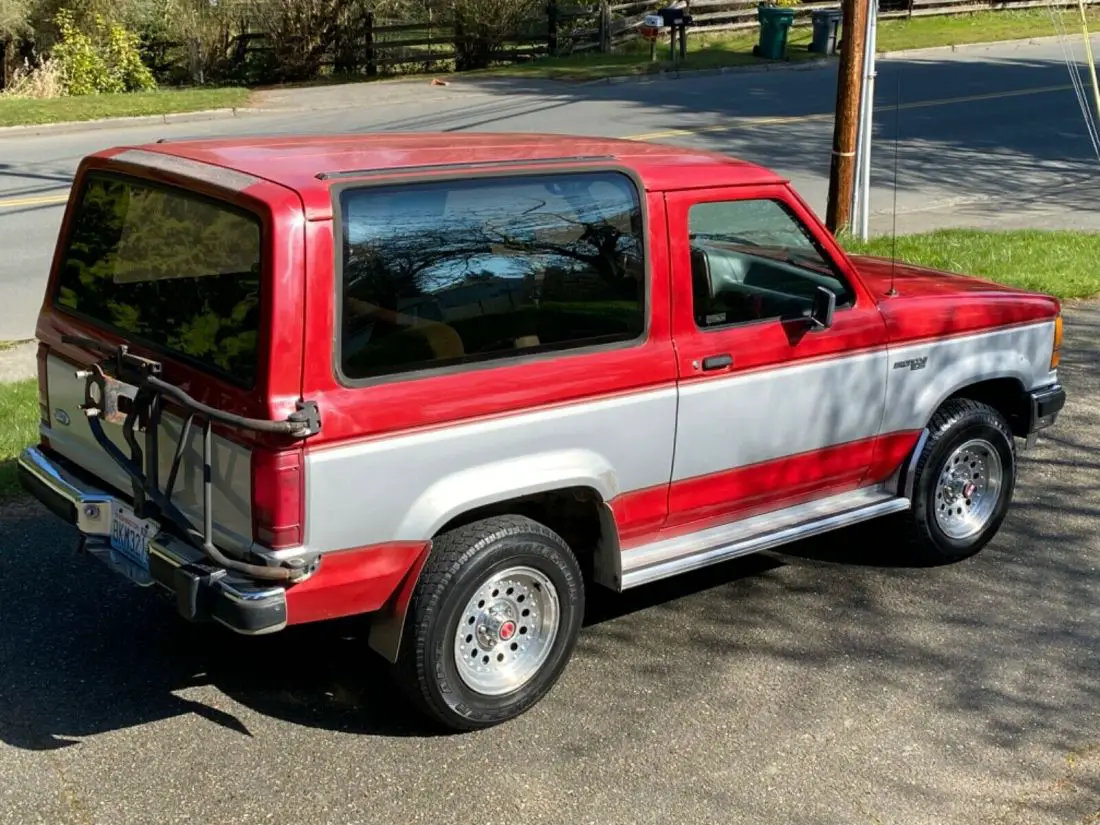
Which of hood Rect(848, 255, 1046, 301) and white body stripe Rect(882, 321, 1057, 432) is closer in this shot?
white body stripe Rect(882, 321, 1057, 432)

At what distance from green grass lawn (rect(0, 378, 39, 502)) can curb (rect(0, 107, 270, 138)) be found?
1192 centimetres

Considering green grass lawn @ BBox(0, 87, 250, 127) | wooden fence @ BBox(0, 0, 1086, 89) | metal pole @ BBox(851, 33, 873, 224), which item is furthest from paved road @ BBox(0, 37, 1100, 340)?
wooden fence @ BBox(0, 0, 1086, 89)

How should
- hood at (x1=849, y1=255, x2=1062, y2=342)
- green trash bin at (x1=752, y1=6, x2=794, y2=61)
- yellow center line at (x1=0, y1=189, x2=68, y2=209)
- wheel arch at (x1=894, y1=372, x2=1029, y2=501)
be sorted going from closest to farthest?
hood at (x1=849, y1=255, x2=1062, y2=342), wheel arch at (x1=894, y1=372, x2=1029, y2=501), yellow center line at (x1=0, y1=189, x2=68, y2=209), green trash bin at (x1=752, y1=6, x2=794, y2=61)

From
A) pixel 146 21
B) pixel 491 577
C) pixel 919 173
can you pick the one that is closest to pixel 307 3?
pixel 146 21

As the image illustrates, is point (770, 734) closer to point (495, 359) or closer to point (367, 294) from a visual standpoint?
point (495, 359)

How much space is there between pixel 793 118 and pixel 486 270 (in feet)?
→ 56.6

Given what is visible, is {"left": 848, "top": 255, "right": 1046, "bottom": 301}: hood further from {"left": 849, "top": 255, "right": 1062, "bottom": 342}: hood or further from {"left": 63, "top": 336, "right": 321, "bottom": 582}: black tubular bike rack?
{"left": 63, "top": 336, "right": 321, "bottom": 582}: black tubular bike rack

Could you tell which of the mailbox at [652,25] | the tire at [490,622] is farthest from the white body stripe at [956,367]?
the mailbox at [652,25]

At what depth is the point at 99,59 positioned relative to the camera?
25031 mm

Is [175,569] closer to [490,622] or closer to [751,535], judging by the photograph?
[490,622]

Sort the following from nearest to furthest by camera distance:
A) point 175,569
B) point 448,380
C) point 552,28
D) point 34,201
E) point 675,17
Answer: point 175,569 < point 448,380 < point 34,201 < point 675,17 < point 552,28

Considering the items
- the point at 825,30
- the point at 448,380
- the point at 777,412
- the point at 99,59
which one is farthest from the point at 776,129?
the point at 448,380

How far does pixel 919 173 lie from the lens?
16547 mm

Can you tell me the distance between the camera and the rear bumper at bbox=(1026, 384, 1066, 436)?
6078 mm
